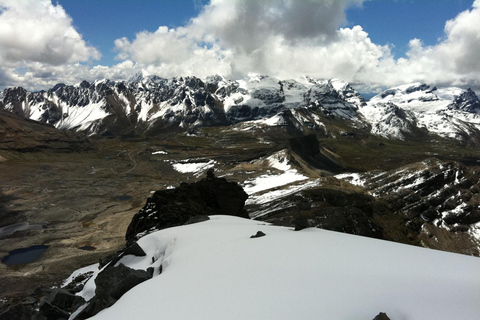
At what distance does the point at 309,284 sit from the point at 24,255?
6257 centimetres

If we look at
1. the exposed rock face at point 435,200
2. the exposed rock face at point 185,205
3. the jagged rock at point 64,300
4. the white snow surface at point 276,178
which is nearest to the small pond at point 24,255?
the exposed rock face at point 185,205

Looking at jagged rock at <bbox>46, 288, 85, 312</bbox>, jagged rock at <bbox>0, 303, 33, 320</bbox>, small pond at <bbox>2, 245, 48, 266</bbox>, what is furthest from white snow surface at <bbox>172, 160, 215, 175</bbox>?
jagged rock at <bbox>0, 303, 33, 320</bbox>

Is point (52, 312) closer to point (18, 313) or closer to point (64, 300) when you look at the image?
point (64, 300)

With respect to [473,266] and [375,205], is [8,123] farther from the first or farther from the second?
[473,266]

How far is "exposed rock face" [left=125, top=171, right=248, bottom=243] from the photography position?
2988 cm

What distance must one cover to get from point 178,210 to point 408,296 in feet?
84.3

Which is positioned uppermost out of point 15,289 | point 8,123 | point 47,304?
point 8,123

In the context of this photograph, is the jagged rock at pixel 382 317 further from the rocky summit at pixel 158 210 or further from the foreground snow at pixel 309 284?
the rocky summit at pixel 158 210

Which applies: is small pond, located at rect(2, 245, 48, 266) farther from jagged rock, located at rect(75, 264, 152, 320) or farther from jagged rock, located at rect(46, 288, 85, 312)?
jagged rock, located at rect(75, 264, 152, 320)

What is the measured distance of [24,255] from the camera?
5134 centimetres

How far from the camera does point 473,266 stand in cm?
992

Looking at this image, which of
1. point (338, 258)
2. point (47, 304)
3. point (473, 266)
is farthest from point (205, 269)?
point (473, 266)

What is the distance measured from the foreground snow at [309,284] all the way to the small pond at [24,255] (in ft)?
169

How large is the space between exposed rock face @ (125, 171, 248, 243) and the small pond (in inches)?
1168
